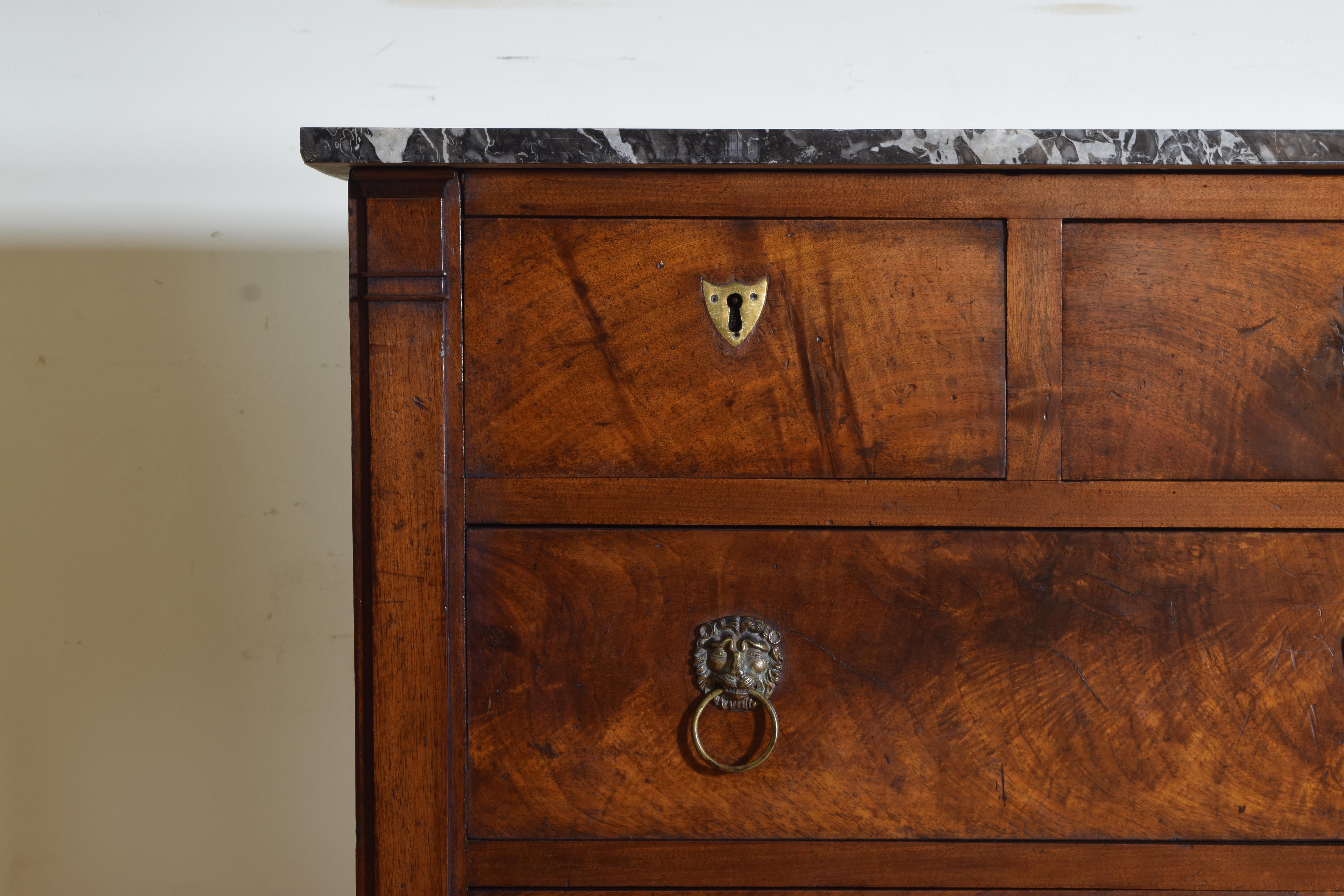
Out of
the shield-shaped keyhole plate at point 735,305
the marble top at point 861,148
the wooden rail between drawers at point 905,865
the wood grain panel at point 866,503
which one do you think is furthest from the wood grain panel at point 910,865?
the marble top at point 861,148

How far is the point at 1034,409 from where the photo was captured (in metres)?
0.68

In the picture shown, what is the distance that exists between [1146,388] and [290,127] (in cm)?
110

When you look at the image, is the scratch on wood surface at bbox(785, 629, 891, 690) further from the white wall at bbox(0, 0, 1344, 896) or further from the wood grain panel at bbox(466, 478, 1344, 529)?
the white wall at bbox(0, 0, 1344, 896)

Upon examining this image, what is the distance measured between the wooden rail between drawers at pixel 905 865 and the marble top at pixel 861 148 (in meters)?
0.51

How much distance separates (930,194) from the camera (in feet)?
2.21

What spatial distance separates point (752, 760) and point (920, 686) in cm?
14

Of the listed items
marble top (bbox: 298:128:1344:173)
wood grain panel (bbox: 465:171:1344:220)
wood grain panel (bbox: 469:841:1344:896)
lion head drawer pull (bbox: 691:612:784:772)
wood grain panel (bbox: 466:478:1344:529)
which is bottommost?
wood grain panel (bbox: 469:841:1344:896)

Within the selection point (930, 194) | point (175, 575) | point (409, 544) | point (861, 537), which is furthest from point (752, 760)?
point (175, 575)

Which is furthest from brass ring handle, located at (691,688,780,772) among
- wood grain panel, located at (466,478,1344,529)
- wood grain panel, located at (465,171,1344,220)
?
wood grain panel, located at (465,171,1344,220)

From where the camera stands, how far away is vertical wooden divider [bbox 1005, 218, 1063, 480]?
67cm

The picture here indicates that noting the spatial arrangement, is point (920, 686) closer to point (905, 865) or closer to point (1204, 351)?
point (905, 865)

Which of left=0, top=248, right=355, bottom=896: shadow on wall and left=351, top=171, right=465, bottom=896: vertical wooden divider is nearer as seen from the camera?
left=351, top=171, right=465, bottom=896: vertical wooden divider

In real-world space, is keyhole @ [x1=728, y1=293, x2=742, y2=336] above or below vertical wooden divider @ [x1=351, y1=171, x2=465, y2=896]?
above

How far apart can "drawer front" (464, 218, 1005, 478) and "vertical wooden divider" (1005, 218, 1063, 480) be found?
10 millimetres
